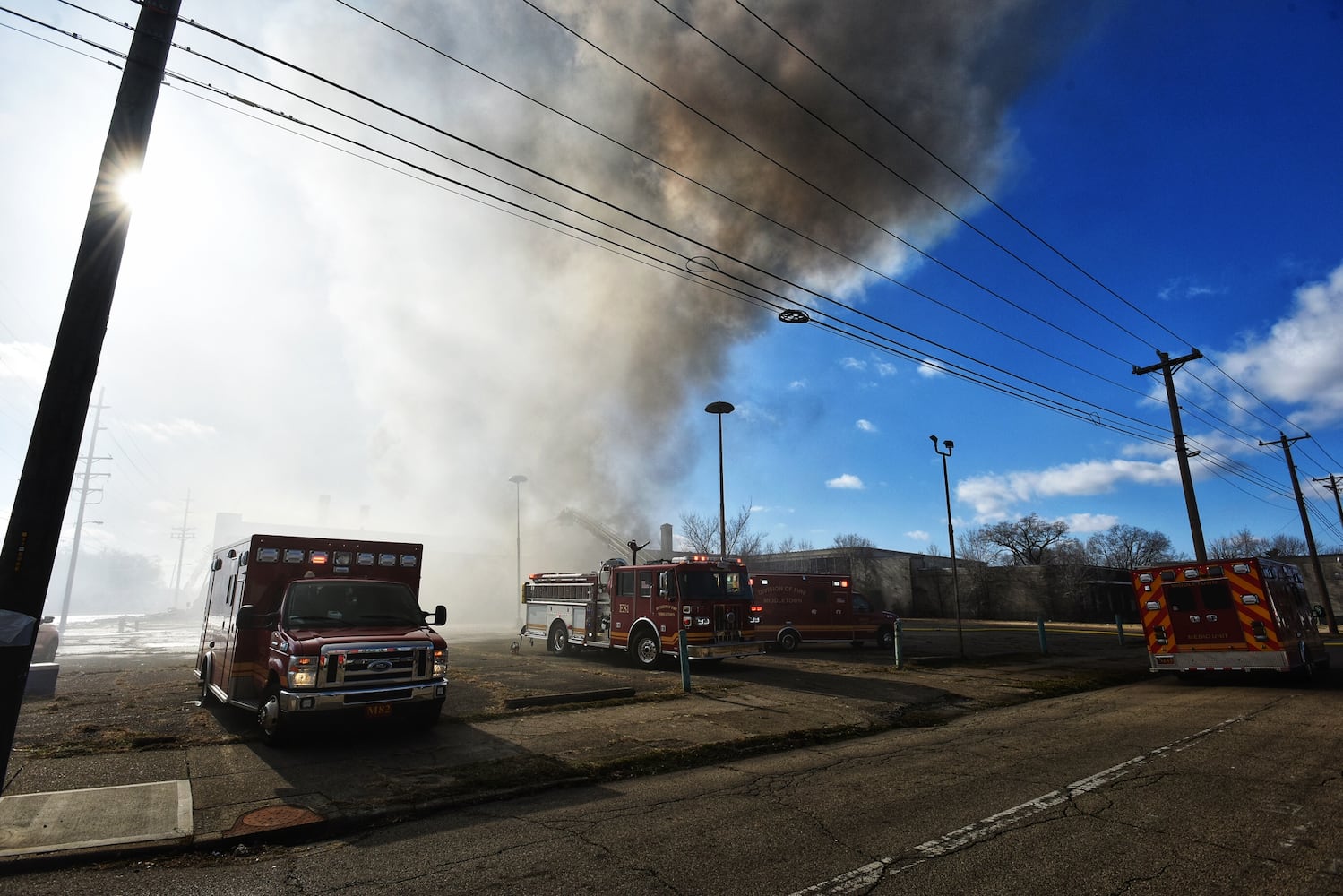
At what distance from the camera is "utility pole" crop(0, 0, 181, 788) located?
4055mm

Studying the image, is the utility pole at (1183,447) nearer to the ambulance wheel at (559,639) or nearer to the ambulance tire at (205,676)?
the ambulance wheel at (559,639)

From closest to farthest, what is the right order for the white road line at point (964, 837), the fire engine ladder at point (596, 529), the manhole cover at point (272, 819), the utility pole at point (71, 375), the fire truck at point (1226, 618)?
the white road line at point (964, 837) → the utility pole at point (71, 375) → the manhole cover at point (272, 819) → the fire truck at point (1226, 618) → the fire engine ladder at point (596, 529)

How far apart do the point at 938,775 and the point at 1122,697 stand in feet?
24.8

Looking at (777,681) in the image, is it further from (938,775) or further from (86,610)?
(86,610)

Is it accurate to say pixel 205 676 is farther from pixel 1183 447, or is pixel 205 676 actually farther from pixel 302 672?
pixel 1183 447

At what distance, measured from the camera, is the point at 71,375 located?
175 inches

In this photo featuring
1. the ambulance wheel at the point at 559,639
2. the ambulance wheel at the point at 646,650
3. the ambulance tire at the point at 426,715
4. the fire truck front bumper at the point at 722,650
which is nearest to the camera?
the ambulance tire at the point at 426,715

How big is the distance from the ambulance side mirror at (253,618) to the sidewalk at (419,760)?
52.6 inches

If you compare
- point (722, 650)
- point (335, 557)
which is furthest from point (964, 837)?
point (722, 650)

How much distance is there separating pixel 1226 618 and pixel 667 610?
36.9 ft

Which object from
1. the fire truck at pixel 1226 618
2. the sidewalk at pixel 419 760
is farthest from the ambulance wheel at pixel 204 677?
the fire truck at pixel 1226 618

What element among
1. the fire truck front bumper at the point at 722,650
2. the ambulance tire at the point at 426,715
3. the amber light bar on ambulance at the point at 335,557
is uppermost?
the amber light bar on ambulance at the point at 335,557

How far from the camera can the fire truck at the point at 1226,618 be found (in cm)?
1234

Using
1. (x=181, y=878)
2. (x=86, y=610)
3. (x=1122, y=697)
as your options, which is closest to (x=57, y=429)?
(x=181, y=878)
